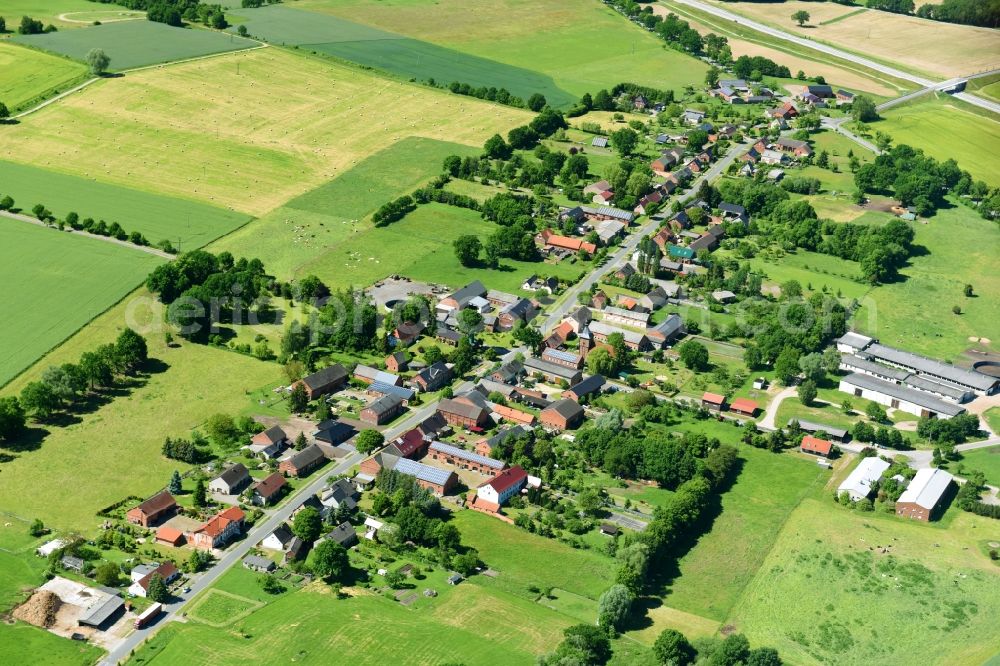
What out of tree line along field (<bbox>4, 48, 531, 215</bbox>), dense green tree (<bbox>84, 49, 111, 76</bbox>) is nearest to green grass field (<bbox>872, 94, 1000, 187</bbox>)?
tree line along field (<bbox>4, 48, 531, 215</bbox>)

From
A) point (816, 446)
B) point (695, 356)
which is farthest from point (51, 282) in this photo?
point (816, 446)

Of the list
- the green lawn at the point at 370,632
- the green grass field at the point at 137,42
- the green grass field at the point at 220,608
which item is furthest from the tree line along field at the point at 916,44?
the green grass field at the point at 220,608

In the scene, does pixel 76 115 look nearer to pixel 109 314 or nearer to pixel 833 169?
pixel 109 314

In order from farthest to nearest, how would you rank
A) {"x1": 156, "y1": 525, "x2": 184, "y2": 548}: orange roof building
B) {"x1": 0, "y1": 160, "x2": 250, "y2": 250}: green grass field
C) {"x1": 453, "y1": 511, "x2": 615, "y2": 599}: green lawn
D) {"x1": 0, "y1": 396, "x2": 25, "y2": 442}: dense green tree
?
{"x1": 0, "y1": 160, "x2": 250, "y2": 250}: green grass field < {"x1": 0, "y1": 396, "x2": 25, "y2": 442}: dense green tree < {"x1": 156, "y1": 525, "x2": 184, "y2": 548}: orange roof building < {"x1": 453, "y1": 511, "x2": 615, "y2": 599}: green lawn

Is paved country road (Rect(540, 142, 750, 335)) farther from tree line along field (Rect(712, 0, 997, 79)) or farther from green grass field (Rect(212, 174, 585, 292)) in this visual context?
tree line along field (Rect(712, 0, 997, 79))

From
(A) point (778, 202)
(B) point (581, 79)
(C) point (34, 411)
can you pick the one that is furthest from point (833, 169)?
(C) point (34, 411)
